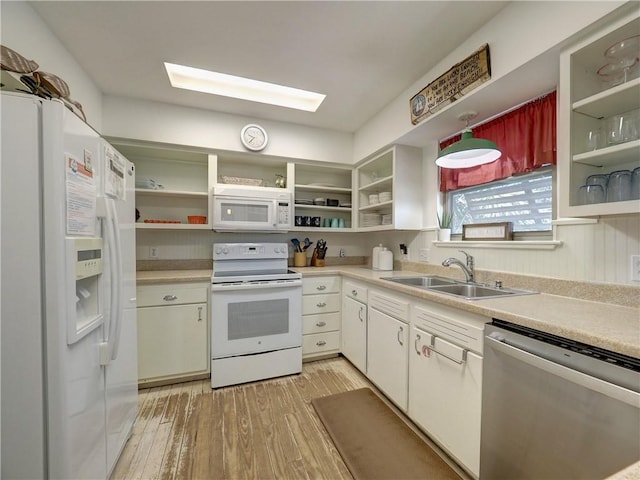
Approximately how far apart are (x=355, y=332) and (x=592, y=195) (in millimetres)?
1855

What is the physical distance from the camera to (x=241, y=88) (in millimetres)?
2318

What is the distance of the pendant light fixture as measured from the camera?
1475 mm

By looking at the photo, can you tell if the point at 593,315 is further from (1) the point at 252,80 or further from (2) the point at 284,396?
(1) the point at 252,80

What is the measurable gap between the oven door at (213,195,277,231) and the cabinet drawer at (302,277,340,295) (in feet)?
2.18

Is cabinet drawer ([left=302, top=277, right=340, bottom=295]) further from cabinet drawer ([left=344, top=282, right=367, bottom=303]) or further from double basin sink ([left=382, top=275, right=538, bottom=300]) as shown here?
double basin sink ([left=382, top=275, right=538, bottom=300])

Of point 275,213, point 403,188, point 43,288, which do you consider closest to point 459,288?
point 403,188

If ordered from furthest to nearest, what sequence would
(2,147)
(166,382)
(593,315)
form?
1. (166,382)
2. (593,315)
3. (2,147)

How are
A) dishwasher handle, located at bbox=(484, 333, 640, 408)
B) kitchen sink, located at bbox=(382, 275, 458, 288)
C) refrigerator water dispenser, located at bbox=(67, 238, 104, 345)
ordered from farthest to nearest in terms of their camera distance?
kitchen sink, located at bbox=(382, 275, 458, 288), refrigerator water dispenser, located at bbox=(67, 238, 104, 345), dishwasher handle, located at bbox=(484, 333, 640, 408)

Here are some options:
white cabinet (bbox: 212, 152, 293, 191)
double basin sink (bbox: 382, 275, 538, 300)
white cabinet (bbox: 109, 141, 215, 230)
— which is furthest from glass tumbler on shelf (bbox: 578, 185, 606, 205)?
white cabinet (bbox: 109, 141, 215, 230)

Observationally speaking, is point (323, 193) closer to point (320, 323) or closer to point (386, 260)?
point (386, 260)

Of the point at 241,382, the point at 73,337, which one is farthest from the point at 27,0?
the point at 241,382

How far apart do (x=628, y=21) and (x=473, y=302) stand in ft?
4.18

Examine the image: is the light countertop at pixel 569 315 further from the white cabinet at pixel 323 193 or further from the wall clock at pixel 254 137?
the wall clock at pixel 254 137

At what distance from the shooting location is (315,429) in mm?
1703
